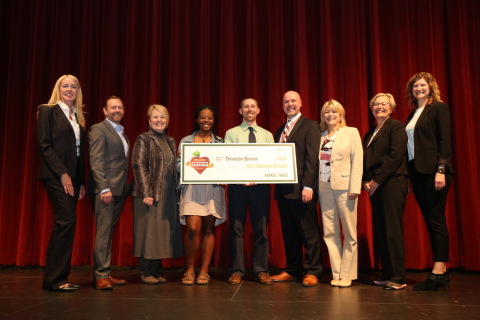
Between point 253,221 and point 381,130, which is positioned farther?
point 253,221

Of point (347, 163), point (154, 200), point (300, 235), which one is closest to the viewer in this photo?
point (347, 163)

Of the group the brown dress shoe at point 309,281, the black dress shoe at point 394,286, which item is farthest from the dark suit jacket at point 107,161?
the black dress shoe at point 394,286

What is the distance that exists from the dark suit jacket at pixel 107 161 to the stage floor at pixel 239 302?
2.88 ft

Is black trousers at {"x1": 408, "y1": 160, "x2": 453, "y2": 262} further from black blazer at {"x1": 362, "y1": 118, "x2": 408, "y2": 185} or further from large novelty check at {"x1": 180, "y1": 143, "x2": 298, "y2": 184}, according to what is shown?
large novelty check at {"x1": 180, "y1": 143, "x2": 298, "y2": 184}

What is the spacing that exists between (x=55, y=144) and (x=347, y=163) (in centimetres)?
249

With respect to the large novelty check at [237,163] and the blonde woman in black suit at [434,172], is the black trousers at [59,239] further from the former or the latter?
the blonde woman in black suit at [434,172]

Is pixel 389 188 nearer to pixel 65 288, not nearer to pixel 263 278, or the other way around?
pixel 263 278

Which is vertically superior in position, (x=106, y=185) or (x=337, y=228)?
(x=106, y=185)

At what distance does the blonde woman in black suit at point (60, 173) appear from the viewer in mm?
3131

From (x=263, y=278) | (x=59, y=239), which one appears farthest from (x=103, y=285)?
(x=263, y=278)

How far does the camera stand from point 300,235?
3689 millimetres

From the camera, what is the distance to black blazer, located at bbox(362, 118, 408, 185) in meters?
3.26

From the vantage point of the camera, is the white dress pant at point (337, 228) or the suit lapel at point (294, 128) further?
the suit lapel at point (294, 128)

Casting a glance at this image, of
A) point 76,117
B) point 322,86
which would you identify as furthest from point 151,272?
point 322,86
